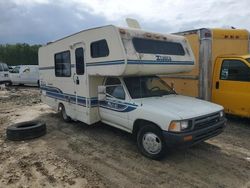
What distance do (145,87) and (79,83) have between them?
213cm

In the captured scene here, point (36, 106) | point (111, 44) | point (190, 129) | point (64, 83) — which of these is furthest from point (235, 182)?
point (36, 106)

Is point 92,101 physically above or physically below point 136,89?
below

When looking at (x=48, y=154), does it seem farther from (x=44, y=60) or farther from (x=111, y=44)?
(x=44, y=60)

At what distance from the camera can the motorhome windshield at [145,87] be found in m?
6.66

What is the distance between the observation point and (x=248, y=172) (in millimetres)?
5242

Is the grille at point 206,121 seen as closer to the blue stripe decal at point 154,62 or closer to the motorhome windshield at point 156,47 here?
the blue stripe decal at point 154,62

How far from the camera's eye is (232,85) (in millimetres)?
8555

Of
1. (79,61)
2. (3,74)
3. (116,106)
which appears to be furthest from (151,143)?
(3,74)

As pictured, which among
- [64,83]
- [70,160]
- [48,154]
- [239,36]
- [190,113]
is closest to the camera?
[190,113]

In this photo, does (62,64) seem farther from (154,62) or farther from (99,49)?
(154,62)

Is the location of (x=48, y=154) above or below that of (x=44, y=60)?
below

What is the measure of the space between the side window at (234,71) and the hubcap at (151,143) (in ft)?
13.0

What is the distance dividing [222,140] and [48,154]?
13.8 feet

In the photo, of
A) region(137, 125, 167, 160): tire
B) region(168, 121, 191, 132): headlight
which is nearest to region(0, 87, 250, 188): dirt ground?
region(137, 125, 167, 160): tire
